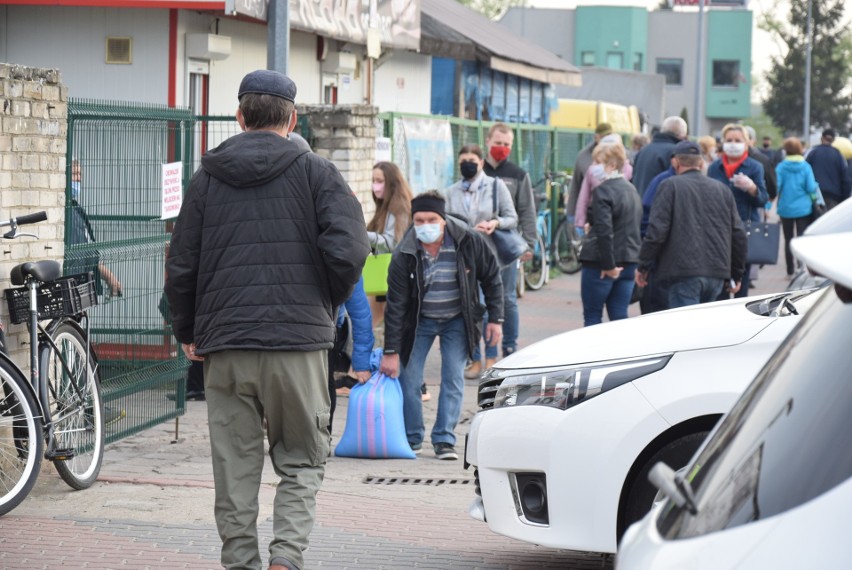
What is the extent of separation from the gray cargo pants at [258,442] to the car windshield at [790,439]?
2628 millimetres

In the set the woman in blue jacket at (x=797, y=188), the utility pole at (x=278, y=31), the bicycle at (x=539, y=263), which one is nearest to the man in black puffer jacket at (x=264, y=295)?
the utility pole at (x=278, y=31)

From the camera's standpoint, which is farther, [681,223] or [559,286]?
[559,286]

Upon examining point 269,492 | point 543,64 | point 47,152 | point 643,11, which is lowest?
point 269,492

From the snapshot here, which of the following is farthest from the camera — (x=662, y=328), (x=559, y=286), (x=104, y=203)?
(x=559, y=286)

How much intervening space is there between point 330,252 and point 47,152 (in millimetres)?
3036

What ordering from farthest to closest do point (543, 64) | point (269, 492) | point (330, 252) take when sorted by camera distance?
point (543, 64)
point (269, 492)
point (330, 252)

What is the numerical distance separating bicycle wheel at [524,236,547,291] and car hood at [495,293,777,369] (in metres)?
12.9

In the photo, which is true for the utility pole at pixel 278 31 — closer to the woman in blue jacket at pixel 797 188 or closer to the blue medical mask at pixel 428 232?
the blue medical mask at pixel 428 232

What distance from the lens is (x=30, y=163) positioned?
7336 mm

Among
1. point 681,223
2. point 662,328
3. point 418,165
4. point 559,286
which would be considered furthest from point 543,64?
point 662,328

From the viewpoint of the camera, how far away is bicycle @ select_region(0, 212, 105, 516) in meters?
6.45

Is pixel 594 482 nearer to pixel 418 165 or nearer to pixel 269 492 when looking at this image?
pixel 269 492

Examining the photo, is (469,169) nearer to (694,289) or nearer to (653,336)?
(694,289)

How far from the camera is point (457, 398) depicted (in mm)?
8523
